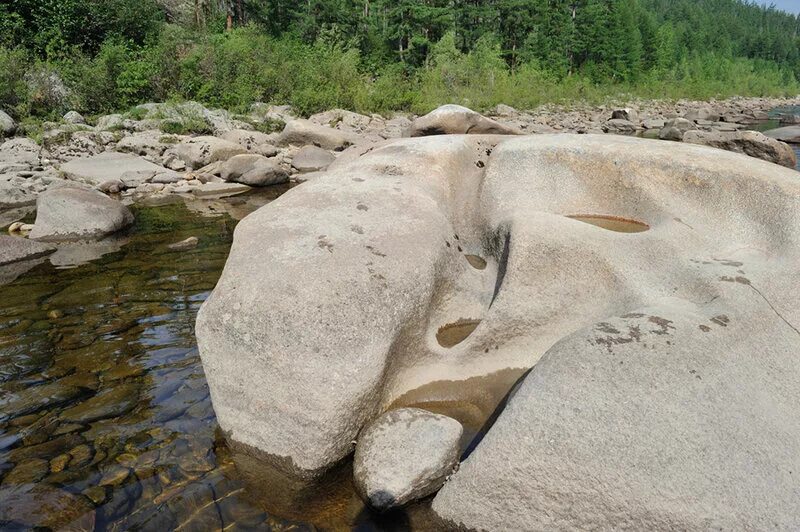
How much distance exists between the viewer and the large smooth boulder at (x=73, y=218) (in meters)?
12.0

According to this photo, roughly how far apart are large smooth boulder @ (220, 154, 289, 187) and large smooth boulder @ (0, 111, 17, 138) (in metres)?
9.16

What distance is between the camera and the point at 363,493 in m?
4.20

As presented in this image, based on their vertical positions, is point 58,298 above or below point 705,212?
below

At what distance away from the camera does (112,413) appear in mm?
5523

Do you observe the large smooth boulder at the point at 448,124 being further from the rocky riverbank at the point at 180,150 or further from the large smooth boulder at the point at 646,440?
the large smooth boulder at the point at 646,440

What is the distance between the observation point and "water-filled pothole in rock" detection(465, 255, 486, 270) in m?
6.36

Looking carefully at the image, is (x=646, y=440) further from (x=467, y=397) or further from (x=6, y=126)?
(x=6, y=126)

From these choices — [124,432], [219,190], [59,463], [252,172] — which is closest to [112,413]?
[124,432]

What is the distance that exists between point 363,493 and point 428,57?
53.7 meters

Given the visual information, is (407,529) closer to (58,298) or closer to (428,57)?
(58,298)

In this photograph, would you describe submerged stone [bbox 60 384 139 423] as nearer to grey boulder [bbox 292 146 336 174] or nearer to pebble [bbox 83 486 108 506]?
pebble [bbox 83 486 108 506]

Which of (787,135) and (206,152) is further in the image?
(787,135)

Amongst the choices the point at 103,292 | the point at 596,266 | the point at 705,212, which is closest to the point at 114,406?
the point at 103,292

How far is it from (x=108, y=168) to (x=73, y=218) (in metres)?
7.02
